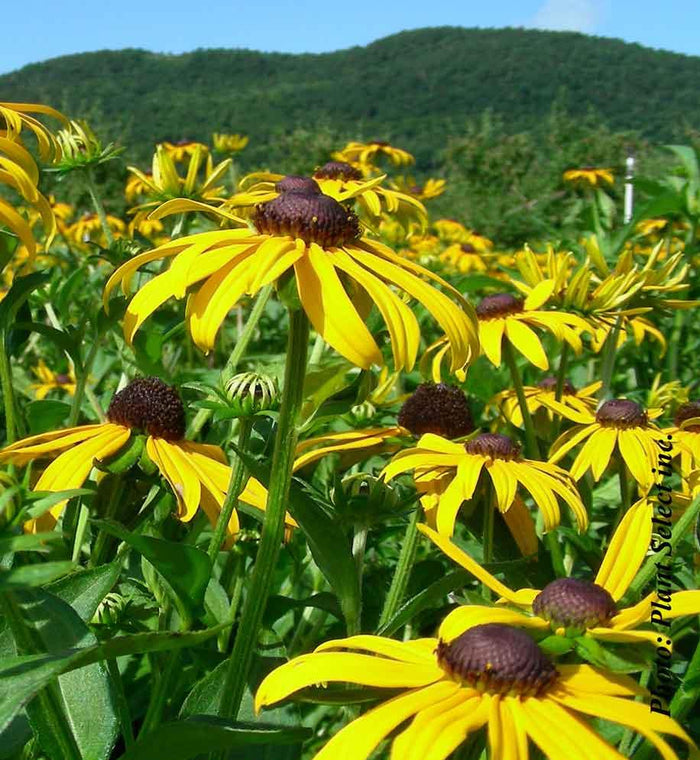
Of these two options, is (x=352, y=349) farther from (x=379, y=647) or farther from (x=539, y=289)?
(x=539, y=289)

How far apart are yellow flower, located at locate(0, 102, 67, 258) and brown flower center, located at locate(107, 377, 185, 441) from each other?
239 millimetres

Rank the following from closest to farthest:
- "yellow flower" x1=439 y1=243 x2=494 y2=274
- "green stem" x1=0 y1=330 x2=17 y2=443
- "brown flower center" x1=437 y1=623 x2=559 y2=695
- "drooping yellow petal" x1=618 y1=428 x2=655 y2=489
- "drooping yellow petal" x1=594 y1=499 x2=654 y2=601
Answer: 1. "brown flower center" x1=437 y1=623 x2=559 y2=695
2. "drooping yellow petal" x1=594 y1=499 x2=654 y2=601
3. "green stem" x1=0 y1=330 x2=17 y2=443
4. "drooping yellow petal" x1=618 y1=428 x2=655 y2=489
5. "yellow flower" x1=439 y1=243 x2=494 y2=274

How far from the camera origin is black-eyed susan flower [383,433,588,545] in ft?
4.28

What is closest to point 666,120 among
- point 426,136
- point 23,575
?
point 426,136

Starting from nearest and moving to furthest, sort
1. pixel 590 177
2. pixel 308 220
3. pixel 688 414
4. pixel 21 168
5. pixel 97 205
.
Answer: pixel 308 220, pixel 21 168, pixel 688 414, pixel 97 205, pixel 590 177

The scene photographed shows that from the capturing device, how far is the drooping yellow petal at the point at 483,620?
0.88m

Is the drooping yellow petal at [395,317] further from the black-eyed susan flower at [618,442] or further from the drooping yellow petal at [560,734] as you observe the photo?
the black-eyed susan flower at [618,442]

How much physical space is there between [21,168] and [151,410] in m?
0.36

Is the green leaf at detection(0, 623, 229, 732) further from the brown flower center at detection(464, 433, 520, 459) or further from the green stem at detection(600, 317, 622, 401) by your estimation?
the green stem at detection(600, 317, 622, 401)

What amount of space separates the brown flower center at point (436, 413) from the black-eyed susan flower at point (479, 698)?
29.2 inches

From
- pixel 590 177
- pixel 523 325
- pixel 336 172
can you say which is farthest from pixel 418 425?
pixel 590 177

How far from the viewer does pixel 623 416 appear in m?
1.62

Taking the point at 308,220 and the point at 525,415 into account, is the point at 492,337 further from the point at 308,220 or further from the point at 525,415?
the point at 308,220

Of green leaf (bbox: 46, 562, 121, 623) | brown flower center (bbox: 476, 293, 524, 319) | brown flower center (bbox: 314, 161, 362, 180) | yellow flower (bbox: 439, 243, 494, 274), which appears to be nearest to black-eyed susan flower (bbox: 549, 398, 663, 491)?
brown flower center (bbox: 476, 293, 524, 319)
